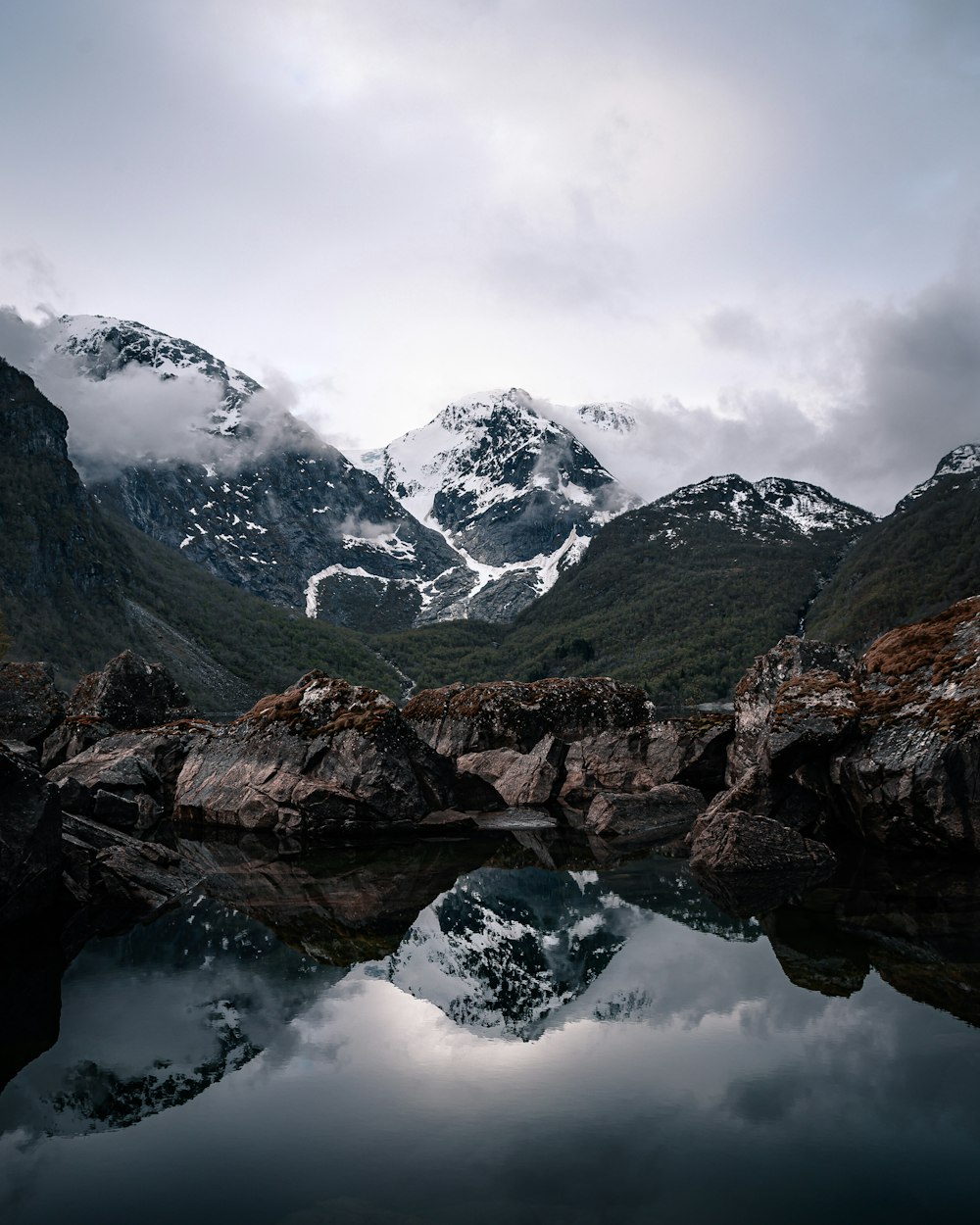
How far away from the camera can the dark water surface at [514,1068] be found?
8414 millimetres

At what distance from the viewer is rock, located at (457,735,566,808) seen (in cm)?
3644

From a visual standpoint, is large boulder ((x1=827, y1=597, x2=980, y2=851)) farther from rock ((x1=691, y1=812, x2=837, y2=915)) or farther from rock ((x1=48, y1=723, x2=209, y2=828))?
rock ((x1=48, y1=723, x2=209, y2=828))

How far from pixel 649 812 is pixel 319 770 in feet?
40.0

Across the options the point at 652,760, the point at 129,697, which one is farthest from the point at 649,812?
the point at 129,697

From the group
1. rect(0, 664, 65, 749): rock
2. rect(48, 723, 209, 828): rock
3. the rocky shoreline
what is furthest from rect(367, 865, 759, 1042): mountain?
rect(0, 664, 65, 749): rock

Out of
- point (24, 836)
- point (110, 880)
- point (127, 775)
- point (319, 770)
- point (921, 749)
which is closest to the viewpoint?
point (24, 836)

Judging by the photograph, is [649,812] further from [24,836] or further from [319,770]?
[24,836]

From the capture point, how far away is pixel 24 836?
16.7 metres

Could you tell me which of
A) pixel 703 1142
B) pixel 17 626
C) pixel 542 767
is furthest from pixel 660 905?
pixel 17 626

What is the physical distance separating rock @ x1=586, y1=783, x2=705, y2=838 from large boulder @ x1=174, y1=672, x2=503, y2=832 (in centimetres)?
610

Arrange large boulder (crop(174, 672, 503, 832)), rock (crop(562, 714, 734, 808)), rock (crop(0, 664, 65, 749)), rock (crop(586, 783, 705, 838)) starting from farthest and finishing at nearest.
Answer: rock (crop(0, 664, 65, 749)), rock (crop(562, 714, 734, 808)), rock (crop(586, 783, 705, 838)), large boulder (crop(174, 672, 503, 832))

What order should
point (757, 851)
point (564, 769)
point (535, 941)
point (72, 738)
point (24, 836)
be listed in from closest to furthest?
point (24, 836)
point (535, 941)
point (757, 851)
point (564, 769)
point (72, 738)

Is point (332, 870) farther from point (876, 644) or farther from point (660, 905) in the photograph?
point (876, 644)

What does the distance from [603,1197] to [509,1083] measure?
2.86 m
